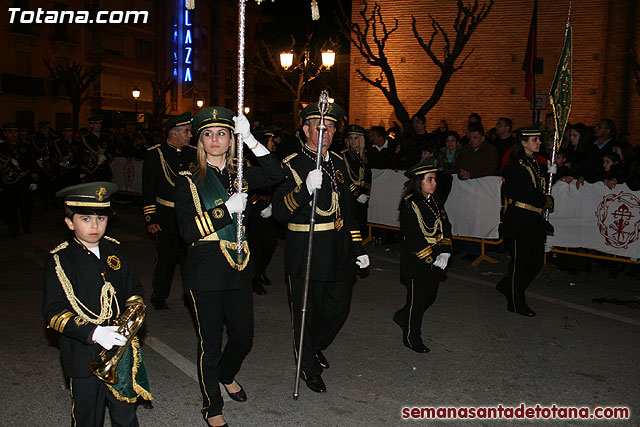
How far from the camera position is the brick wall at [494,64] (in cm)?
1927

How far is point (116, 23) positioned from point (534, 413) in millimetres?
48846

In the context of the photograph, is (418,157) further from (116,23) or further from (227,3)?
(227,3)

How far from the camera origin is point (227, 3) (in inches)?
2381

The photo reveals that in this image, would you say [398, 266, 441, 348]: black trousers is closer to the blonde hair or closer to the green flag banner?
the blonde hair

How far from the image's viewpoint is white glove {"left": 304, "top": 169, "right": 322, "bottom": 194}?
4422 mm

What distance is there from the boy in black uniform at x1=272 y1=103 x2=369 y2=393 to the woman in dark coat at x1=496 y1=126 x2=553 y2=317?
2.73 meters

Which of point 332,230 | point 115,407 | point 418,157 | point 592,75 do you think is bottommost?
point 115,407

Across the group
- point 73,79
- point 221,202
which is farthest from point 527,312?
point 73,79

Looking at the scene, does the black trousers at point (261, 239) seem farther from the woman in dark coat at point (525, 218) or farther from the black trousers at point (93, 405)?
the black trousers at point (93, 405)

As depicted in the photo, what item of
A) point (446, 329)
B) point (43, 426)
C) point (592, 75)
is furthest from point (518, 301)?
point (592, 75)

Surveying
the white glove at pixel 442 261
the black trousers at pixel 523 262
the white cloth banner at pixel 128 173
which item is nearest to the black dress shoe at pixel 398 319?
the white glove at pixel 442 261

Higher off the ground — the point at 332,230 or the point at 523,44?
the point at 523,44

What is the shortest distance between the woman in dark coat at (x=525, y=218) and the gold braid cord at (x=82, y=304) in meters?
4.88

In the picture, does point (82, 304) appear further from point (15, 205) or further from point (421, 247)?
point (15, 205)
